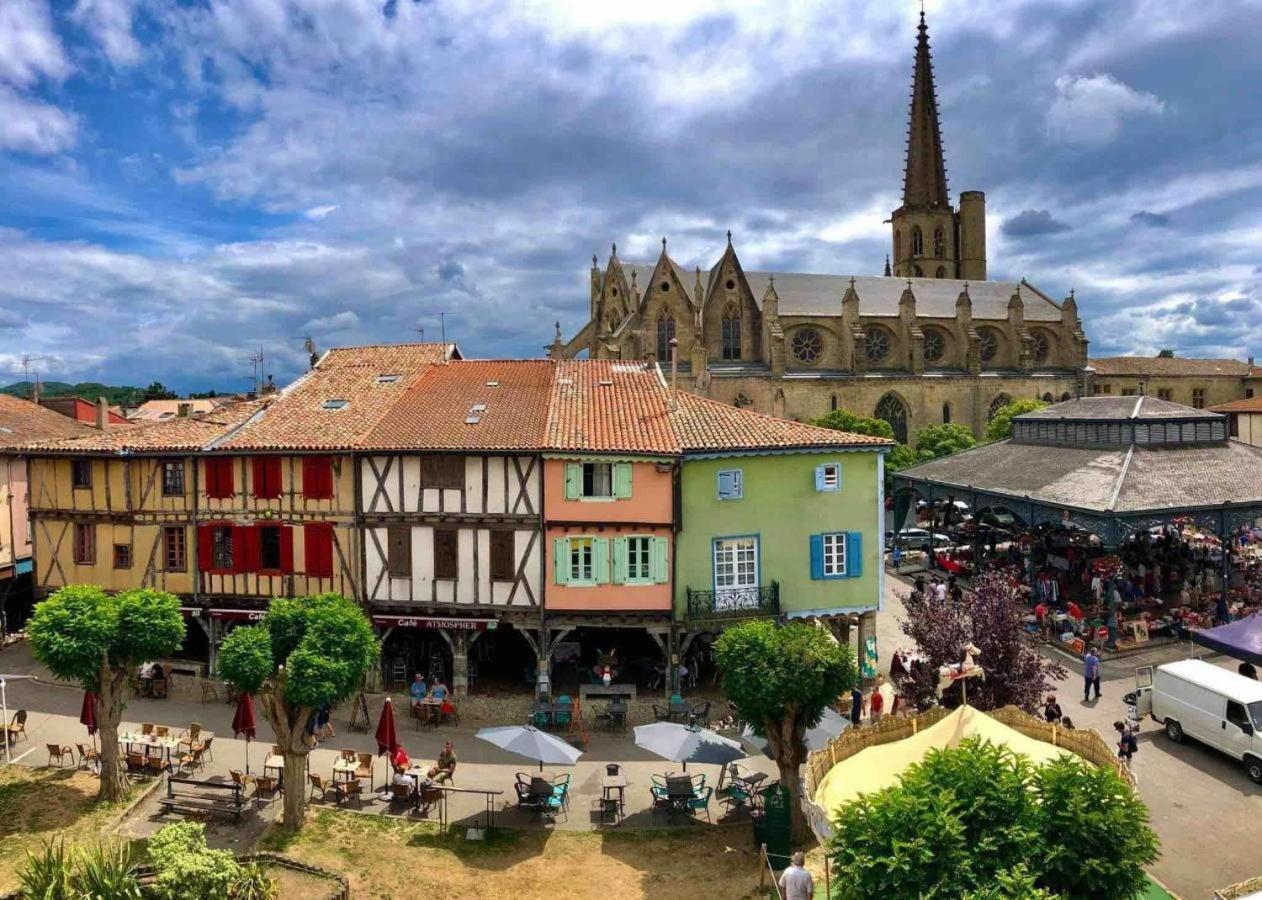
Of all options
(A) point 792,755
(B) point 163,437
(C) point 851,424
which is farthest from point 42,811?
(C) point 851,424

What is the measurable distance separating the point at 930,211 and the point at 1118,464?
5543 centimetres

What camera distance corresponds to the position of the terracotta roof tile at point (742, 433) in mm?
20438

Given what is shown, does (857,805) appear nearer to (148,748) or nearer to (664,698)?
(664,698)

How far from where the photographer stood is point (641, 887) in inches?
491

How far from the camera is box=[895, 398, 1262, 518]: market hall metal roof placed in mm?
24469

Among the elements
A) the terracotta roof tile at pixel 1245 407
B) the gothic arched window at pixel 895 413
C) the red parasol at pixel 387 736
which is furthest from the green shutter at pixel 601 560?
the terracotta roof tile at pixel 1245 407

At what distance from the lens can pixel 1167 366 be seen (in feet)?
243

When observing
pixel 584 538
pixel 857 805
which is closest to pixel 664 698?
pixel 584 538

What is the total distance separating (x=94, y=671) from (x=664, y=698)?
1169 cm

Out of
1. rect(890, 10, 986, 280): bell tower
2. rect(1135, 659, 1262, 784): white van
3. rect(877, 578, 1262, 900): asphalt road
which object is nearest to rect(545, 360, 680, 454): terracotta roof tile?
rect(877, 578, 1262, 900): asphalt road

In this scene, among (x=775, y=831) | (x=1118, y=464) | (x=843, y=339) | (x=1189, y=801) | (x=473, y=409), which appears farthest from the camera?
(x=843, y=339)

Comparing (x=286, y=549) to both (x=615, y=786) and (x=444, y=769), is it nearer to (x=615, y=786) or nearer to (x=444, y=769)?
(x=444, y=769)

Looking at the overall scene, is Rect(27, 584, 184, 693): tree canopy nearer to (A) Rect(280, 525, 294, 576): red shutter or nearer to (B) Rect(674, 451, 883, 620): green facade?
(A) Rect(280, 525, 294, 576): red shutter

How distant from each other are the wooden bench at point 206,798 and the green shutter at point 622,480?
960 cm
